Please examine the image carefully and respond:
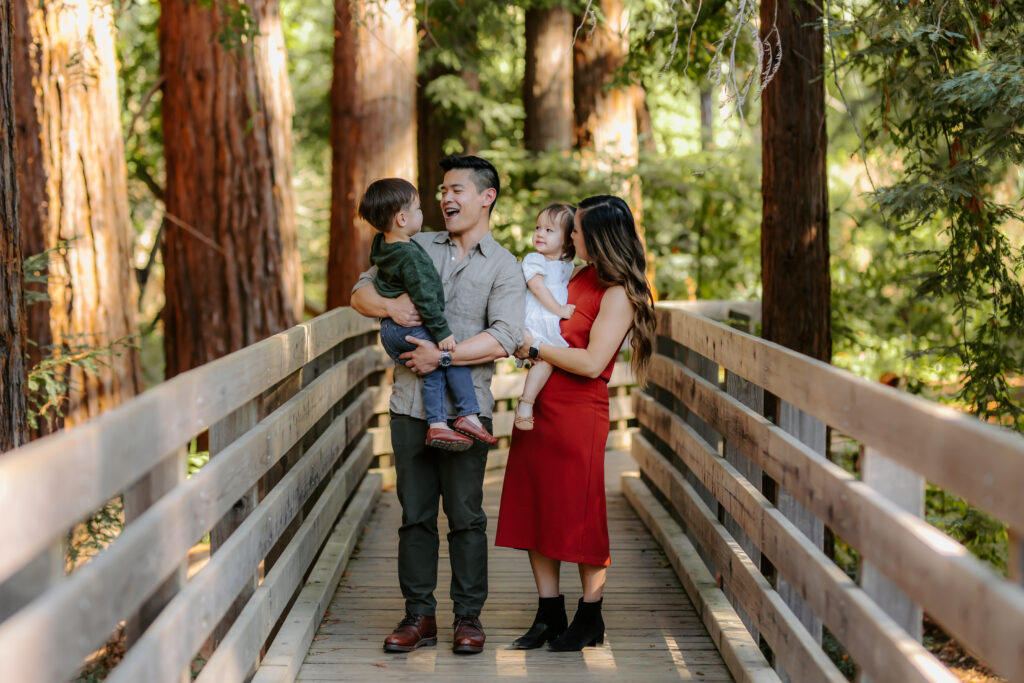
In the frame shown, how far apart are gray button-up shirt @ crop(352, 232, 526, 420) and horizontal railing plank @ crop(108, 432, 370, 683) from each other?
0.61 meters

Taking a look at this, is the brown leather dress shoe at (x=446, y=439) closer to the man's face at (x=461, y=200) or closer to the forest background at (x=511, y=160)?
the man's face at (x=461, y=200)

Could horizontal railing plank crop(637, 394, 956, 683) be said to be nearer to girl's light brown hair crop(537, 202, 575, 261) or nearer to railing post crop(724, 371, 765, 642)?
railing post crop(724, 371, 765, 642)

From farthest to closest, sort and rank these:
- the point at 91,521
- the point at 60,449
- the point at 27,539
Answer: the point at 91,521 < the point at 60,449 < the point at 27,539

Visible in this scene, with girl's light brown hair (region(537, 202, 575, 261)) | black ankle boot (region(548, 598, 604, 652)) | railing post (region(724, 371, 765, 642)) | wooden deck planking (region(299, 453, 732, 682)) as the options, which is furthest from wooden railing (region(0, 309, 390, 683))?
railing post (region(724, 371, 765, 642))

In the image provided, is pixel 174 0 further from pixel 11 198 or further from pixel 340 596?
pixel 340 596

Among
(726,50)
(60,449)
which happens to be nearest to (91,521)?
(60,449)

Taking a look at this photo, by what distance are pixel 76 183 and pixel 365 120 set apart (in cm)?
328

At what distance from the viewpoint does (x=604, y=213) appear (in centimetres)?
427

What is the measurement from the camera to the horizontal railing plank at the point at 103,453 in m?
1.75

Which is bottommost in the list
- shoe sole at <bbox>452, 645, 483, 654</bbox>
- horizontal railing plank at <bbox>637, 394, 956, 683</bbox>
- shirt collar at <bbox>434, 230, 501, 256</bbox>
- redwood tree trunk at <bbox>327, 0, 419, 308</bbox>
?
shoe sole at <bbox>452, 645, 483, 654</bbox>

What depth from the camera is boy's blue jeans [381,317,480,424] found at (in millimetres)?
4137

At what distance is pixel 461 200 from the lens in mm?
4227

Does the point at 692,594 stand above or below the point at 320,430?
below

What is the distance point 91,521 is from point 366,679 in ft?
9.10
